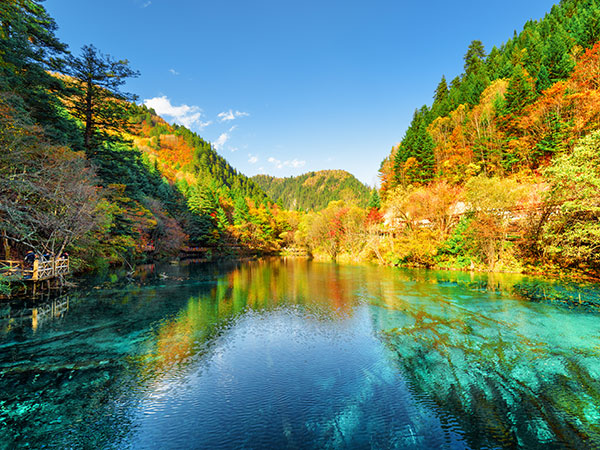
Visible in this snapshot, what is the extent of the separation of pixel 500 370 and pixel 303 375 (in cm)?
530

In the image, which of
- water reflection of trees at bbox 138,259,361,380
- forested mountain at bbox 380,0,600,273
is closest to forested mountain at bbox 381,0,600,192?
forested mountain at bbox 380,0,600,273

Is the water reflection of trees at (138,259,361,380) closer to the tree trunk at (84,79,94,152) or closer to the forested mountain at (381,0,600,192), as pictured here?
the tree trunk at (84,79,94,152)

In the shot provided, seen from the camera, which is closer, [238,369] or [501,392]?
[501,392]

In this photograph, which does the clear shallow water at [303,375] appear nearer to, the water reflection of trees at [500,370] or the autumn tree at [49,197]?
the water reflection of trees at [500,370]

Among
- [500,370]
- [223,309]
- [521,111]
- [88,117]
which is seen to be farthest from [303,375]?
[521,111]

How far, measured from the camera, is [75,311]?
1372cm

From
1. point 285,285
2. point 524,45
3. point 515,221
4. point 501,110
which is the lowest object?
point 285,285

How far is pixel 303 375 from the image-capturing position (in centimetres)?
777

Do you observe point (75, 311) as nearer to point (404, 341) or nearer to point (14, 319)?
point (14, 319)

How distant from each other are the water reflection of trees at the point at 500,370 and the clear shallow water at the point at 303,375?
0.14ft

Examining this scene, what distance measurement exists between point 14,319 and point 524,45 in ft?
228

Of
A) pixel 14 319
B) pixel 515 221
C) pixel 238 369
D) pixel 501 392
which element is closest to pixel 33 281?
pixel 14 319

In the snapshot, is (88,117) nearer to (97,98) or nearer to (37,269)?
(97,98)

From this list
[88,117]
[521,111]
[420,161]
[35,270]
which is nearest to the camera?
[35,270]
